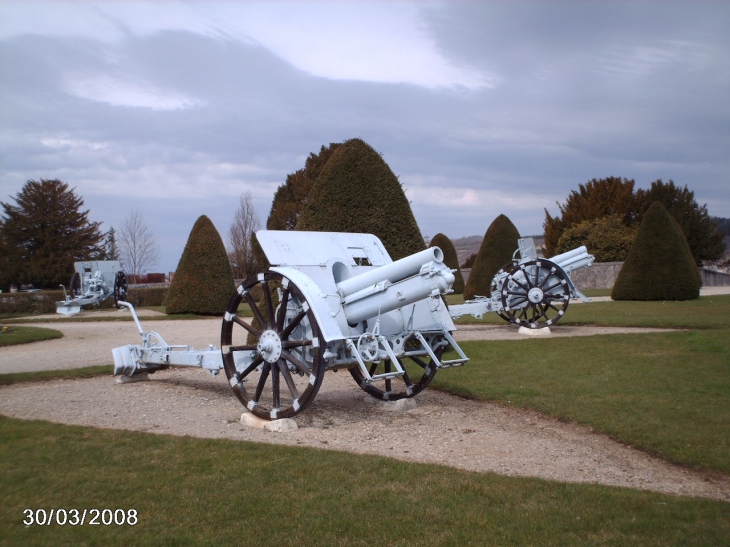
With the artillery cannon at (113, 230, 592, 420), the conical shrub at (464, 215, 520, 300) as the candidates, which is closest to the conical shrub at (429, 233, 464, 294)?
the conical shrub at (464, 215, 520, 300)

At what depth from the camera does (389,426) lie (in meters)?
7.19

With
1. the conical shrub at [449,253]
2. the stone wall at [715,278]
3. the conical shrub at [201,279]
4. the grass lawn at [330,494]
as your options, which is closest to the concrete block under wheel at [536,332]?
the grass lawn at [330,494]

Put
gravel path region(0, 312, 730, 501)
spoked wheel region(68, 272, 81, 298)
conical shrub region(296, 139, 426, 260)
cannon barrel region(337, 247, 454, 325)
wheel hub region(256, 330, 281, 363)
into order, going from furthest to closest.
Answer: spoked wheel region(68, 272, 81, 298) < conical shrub region(296, 139, 426, 260) < wheel hub region(256, 330, 281, 363) < cannon barrel region(337, 247, 454, 325) < gravel path region(0, 312, 730, 501)

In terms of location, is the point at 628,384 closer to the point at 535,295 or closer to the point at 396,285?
the point at 396,285

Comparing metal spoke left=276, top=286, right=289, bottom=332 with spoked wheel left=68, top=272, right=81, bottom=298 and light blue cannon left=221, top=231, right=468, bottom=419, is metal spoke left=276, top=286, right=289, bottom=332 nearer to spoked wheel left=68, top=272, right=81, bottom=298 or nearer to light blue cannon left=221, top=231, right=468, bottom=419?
light blue cannon left=221, top=231, right=468, bottom=419

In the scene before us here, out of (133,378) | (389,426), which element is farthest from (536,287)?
(133,378)

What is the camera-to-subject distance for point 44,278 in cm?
3909

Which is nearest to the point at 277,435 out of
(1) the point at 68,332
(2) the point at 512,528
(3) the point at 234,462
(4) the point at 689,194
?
(3) the point at 234,462

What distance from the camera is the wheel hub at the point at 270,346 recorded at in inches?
274

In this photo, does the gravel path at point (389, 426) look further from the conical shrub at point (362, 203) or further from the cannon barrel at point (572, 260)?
the cannon barrel at point (572, 260)

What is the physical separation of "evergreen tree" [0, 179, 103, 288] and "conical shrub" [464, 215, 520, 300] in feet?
86.8

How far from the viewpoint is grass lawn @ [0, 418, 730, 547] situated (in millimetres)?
4094

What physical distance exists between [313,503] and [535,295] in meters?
12.1
